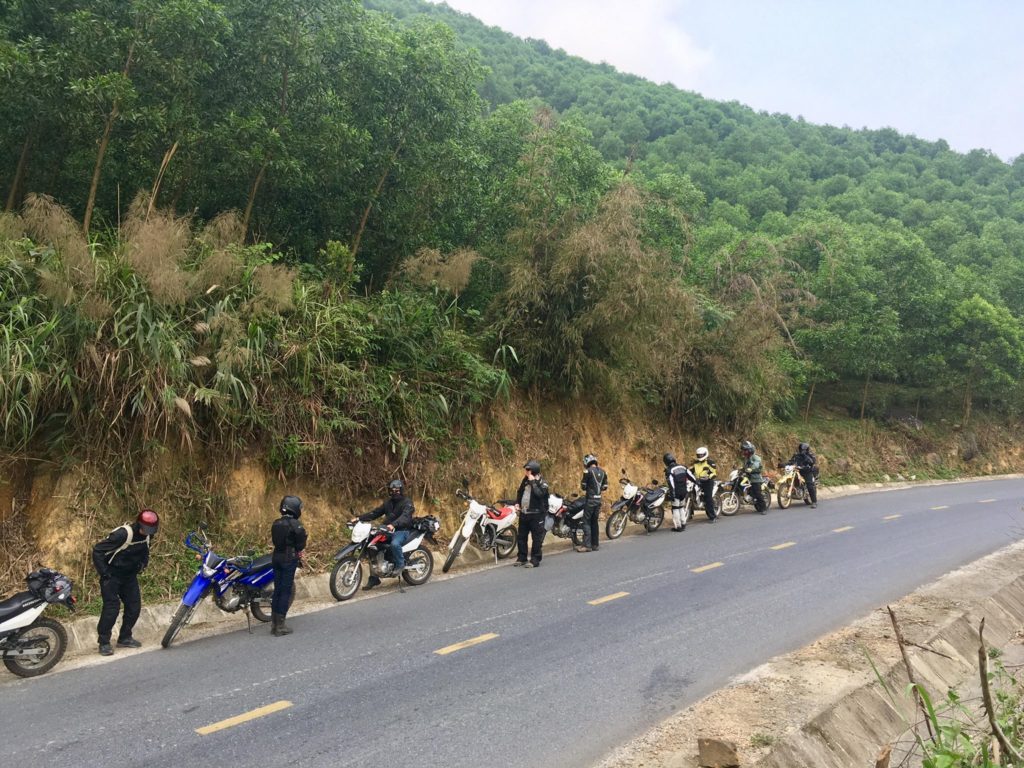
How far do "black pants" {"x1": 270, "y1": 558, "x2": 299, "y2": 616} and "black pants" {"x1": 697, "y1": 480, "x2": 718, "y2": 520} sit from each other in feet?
33.7

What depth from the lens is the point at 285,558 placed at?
816 centimetres

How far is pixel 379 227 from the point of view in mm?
15016

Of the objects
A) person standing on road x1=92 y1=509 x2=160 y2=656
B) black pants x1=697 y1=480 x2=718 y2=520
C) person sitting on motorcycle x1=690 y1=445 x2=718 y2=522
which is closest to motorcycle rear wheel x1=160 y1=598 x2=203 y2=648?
person standing on road x1=92 y1=509 x2=160 y2=656

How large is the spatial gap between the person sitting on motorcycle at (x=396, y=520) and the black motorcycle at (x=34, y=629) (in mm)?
3671

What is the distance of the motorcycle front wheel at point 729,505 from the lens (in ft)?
57.2

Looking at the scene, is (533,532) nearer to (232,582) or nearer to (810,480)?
(232,582)

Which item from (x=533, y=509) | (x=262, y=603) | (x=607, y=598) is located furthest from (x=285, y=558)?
(x=533, y=509)

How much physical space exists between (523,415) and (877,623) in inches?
348

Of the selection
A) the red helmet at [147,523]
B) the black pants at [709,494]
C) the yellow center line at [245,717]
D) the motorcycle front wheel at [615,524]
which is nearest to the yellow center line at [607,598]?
the yellow center line at [245,717]

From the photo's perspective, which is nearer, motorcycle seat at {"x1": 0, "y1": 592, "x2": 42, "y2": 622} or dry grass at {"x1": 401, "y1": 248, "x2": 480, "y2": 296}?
motorcycle seat at {"x1": 0, "y1": 592, "x2": 42, "y2": 622}

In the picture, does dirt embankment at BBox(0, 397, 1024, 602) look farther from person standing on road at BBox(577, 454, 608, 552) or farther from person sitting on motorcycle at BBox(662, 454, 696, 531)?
person sitting on motorcycle at BBox(662, 454, 696, 531)

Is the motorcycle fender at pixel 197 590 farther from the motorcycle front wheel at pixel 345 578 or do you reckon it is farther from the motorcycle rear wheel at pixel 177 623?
the motorcycle front wheel at pixel 345 578

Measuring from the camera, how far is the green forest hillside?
30.3 feet

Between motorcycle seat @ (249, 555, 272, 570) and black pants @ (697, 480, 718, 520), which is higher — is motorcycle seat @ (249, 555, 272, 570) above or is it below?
above
